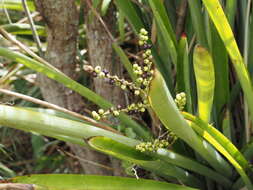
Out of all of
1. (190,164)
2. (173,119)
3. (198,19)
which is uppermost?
(198,19)

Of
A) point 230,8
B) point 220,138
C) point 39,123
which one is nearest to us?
point 39,123

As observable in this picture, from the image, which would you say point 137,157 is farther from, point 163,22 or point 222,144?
point 163,22

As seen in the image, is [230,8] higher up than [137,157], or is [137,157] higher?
[230,8]

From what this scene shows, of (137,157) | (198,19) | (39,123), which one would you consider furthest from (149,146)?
(198,19)

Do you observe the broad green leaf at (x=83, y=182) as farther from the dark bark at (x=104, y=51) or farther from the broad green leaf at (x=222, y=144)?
the dark bark at (x=104, y=51)

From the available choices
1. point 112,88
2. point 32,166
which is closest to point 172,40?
point 112,88

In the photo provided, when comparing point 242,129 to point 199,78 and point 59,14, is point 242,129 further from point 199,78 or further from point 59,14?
point 59,14
